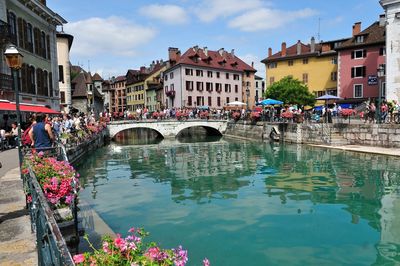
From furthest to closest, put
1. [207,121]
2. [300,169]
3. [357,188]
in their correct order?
[207,121]
[300,169]
[357,188]

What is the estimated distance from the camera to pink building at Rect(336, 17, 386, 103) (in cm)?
4281

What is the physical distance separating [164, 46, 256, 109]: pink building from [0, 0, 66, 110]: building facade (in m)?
31.0

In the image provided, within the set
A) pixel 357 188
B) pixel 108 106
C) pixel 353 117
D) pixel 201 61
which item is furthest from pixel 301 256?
pixel 108 106

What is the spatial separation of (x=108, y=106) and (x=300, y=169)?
96585 mm

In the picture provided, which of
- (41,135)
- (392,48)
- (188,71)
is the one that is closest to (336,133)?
(392,48)

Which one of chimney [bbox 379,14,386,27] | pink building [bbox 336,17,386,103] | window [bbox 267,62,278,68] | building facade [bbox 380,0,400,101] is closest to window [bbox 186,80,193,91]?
window [bbox 267,62,278,68]

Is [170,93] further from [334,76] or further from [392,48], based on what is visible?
[392,48]

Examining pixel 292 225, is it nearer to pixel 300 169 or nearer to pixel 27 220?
pixel 27 220

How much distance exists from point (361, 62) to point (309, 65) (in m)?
10.7

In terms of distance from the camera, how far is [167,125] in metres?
41.8

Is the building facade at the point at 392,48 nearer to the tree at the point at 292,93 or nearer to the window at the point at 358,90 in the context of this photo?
the window at the point at 358,90

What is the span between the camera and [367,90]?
44.8m

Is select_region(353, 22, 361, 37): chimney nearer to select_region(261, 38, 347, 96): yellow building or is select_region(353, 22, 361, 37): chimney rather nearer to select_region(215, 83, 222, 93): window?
select_region(261, 38, 347, 96): yellow building

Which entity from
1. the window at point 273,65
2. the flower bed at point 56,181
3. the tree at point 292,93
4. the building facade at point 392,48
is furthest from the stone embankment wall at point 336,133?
the window at point 273,65
